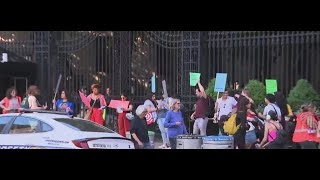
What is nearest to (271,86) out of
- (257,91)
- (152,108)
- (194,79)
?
(257,91)

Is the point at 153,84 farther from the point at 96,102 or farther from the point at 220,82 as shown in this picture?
the point at 220,82

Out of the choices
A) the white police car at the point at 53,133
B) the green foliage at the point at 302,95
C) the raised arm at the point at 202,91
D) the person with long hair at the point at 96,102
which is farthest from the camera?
the person with long hair at the point at 96,102

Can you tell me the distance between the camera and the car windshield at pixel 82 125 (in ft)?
30.9

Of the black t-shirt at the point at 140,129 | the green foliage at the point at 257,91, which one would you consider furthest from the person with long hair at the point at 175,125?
the green foliage at the point at 257,91

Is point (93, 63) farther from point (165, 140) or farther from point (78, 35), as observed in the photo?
point (165, 140)

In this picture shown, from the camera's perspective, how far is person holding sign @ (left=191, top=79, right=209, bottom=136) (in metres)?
9.74

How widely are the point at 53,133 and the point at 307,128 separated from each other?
406 centimetres

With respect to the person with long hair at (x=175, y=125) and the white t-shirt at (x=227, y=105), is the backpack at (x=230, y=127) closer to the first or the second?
the white t-shirt at (x=227, y=105)

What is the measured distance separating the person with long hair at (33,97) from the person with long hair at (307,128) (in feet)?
13.7

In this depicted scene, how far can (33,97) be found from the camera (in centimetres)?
985

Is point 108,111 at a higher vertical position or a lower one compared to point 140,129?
higher

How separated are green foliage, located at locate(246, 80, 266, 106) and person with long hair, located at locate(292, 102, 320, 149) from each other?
66 centimetres

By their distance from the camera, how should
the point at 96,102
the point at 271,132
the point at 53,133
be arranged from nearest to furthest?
the point at 53,133
the point at 271,132
the point at 96,102
